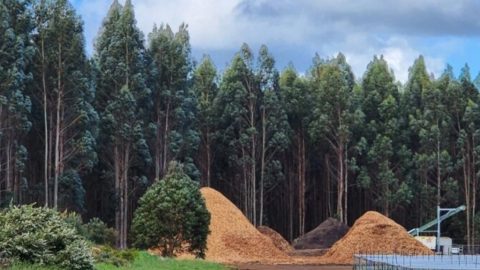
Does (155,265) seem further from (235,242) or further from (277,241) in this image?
(277,241)

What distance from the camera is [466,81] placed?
235ft

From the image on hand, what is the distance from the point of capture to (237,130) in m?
68.3

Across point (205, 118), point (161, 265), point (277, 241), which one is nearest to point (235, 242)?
point (277, 241)

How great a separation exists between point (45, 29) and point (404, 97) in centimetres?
3406

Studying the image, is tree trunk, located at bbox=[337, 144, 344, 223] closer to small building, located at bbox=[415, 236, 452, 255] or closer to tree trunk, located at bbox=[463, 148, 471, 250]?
small building, located at bbox=[415, 236, 452, 255]

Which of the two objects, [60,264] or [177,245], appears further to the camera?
[177,245]

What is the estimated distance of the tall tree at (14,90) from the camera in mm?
46156

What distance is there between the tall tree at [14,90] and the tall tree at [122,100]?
26.3 ft

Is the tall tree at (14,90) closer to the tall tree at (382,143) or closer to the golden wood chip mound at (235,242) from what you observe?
the golden wood chip mound at (235,242)

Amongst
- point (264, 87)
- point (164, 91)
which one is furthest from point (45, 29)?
point (264, 87)

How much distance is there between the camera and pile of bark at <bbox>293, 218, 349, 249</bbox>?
60.3 meters

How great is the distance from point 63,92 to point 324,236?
71.4 feet

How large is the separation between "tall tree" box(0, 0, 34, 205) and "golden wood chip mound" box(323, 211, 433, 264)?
20129mm

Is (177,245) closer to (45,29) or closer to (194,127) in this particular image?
(45,29)
